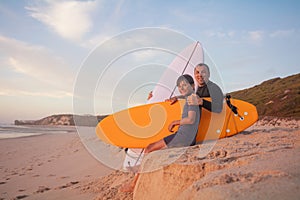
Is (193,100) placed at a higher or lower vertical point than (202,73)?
lower

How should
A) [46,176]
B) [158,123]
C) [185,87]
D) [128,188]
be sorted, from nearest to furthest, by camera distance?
1. [128,188]
2. [185,87]
3. [158,123]
4. [46,176]

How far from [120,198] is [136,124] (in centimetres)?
194

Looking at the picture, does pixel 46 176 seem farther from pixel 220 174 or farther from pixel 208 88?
pixel 220 174

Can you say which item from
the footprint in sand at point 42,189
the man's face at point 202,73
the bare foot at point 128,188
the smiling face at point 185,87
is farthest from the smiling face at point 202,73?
the footprint in sand at point 42,189

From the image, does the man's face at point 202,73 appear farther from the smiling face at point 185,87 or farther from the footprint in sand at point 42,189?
the footprint in sand at point 42,189

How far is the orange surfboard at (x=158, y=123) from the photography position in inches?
161

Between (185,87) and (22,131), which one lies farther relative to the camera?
(22,131)

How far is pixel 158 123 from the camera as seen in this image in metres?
4.61

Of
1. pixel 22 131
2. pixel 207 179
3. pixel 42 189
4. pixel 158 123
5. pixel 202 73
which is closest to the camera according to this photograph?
pixel 207 179

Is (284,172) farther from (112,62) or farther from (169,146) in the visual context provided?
(112,62)

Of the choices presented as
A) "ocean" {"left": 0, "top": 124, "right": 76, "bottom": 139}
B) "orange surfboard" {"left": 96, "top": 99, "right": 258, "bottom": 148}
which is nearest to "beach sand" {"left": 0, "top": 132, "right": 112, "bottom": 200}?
"orange surfboard" {"left": 96, "top": 99, "right": 258, "bottom": 148}

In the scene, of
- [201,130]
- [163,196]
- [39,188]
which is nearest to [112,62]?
[201,130]

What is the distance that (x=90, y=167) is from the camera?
6.09 m

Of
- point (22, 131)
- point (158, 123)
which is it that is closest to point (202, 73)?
point (158, 123)
